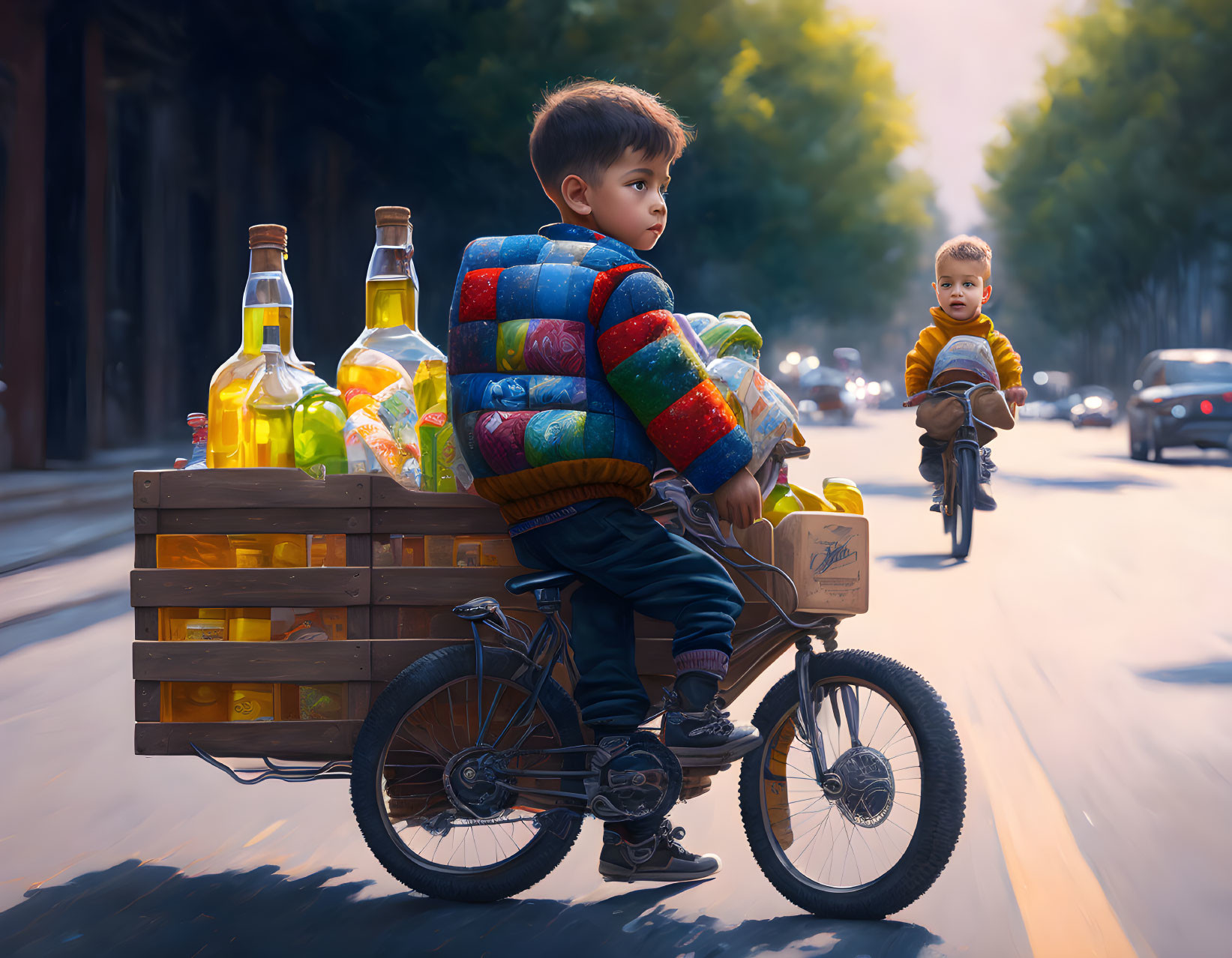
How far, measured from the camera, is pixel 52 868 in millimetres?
4199

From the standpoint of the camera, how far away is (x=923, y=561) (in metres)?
11.0

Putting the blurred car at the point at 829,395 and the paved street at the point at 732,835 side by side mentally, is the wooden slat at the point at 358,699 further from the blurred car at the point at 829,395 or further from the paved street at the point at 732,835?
the blurred car at the point at 829,395

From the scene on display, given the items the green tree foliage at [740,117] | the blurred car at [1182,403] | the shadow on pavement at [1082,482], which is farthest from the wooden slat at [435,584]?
the green tree foliage at [740,117]

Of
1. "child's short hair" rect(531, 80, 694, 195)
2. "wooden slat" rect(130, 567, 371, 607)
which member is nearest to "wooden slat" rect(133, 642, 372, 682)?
"wooden slat" rect(130, 567, 371, 607)

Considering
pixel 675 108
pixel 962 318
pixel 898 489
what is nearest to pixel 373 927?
pixel 962 318

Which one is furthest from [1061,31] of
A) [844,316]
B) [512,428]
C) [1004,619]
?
[512,428]

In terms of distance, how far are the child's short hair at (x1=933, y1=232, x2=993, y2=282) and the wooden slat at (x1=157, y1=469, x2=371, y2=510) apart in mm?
2753

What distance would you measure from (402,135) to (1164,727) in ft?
72.2

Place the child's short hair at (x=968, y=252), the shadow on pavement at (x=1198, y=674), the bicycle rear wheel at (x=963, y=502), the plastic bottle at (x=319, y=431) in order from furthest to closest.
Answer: the bicycle rear wheel at (x=963, y=502) → the shadow on pavement at (x=1198, y=674) → the child's short hair at (x=968, y=252) → the plastic bottle at (x=319, y=431)

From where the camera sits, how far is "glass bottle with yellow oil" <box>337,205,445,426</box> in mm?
3949

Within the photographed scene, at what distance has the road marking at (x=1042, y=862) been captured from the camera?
12.1 feet

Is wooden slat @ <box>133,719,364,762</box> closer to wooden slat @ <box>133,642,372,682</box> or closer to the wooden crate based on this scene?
the wooden crate

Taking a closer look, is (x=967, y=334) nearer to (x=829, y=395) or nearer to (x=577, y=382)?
(x=577, y=382)

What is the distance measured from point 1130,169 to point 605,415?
146 feet
